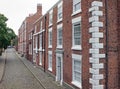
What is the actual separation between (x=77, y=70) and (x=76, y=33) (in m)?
2.62

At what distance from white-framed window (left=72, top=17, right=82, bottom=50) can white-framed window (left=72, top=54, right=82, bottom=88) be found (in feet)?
2.32

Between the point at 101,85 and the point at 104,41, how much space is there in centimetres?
248

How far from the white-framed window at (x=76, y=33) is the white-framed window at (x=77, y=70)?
0.71 metres

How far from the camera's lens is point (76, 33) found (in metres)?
16.0

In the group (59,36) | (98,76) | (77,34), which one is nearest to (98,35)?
(98,76)

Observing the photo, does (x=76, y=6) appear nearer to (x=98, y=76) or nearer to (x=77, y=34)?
(x=77, y=34)

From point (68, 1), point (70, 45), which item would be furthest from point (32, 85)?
point (68, 1)

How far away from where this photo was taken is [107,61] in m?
12.8

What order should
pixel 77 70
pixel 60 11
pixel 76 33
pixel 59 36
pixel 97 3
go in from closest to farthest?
pixel 97 3
pixel 77 70
pixel 76 33
pixel 60 11
pixel 59 36

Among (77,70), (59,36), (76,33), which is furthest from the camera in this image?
(59,36)

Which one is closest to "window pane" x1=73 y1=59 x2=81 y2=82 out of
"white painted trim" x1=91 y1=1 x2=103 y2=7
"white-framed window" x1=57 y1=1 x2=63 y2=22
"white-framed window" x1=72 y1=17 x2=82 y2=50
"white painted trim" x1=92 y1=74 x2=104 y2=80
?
"white-framed window" x1=72 y1=17 x2=82 y2=50

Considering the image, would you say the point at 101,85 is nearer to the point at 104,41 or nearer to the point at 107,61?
the point at 107,61

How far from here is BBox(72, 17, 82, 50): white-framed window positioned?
604 inches

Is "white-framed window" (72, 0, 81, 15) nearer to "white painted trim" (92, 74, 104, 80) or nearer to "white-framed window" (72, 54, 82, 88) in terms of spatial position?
"white-framed window" (72, 54, 82, 88)
